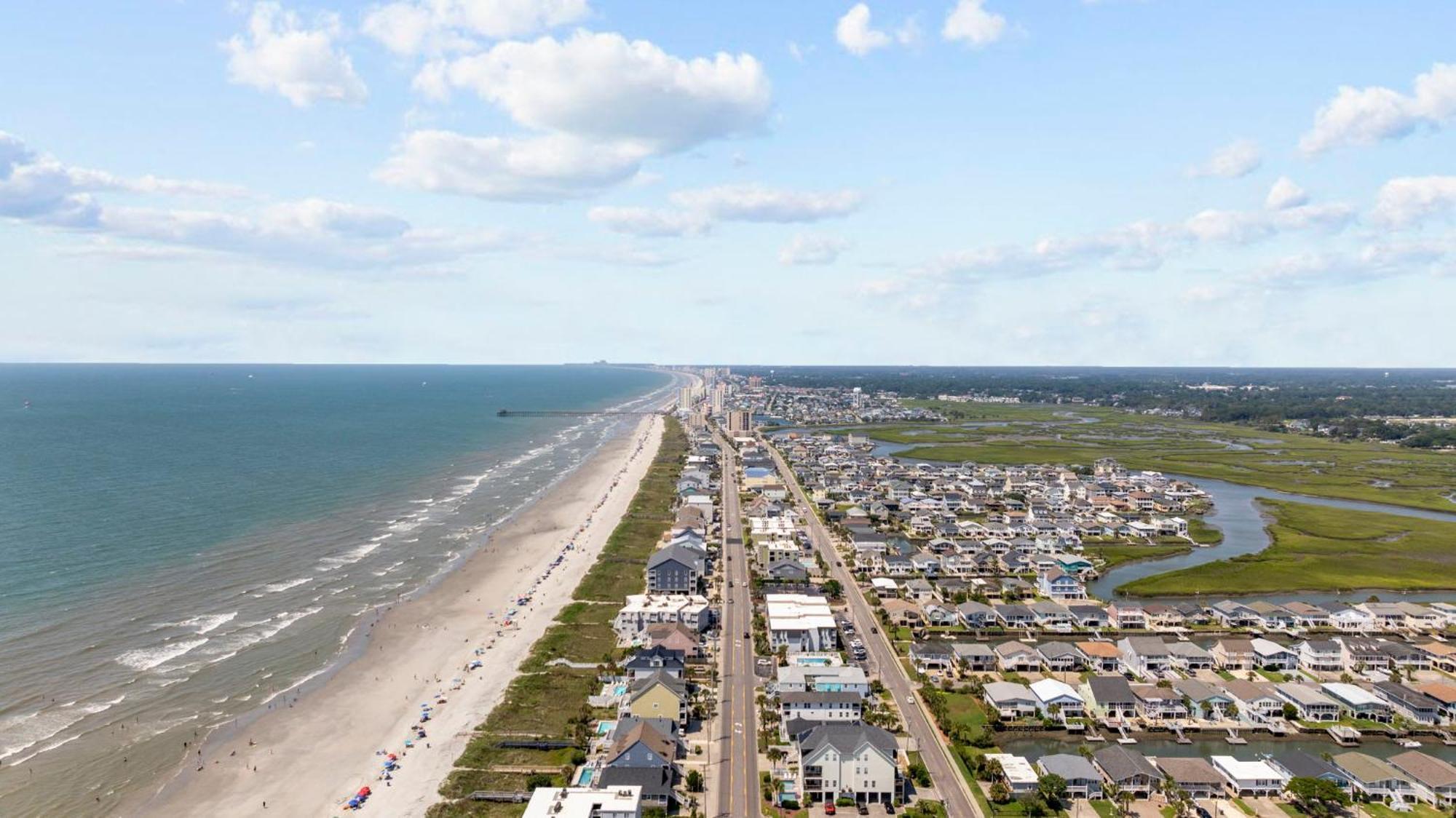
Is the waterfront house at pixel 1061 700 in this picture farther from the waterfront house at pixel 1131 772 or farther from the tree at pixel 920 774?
the tree at pixel 920 774

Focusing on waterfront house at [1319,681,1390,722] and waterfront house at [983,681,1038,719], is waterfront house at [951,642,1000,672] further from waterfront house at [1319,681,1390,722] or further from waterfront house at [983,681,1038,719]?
Result: waterfront house at [1319,681,1390,722]

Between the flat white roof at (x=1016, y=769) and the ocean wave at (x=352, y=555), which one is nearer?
the flat white roof at (x=1016, y=769)

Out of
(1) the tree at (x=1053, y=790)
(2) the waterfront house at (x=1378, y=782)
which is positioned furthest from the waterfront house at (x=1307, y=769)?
(1) the tree at (x=1053, y=790)

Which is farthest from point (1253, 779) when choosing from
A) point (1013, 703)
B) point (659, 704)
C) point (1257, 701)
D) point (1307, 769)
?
point (659, 704)

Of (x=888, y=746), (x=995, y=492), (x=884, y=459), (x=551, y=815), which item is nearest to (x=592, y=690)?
(x=551, y=815)

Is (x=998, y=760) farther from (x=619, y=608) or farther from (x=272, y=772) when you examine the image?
(x=272, y=772)

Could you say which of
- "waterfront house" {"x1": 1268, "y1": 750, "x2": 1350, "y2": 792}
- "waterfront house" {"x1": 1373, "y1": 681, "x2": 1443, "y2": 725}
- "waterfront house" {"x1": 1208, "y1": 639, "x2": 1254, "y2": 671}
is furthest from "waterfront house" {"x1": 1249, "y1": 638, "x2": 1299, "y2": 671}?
"waterfront house" {"x1": 1268, "y1": 750, "x2": 1350, "y2": 792}
